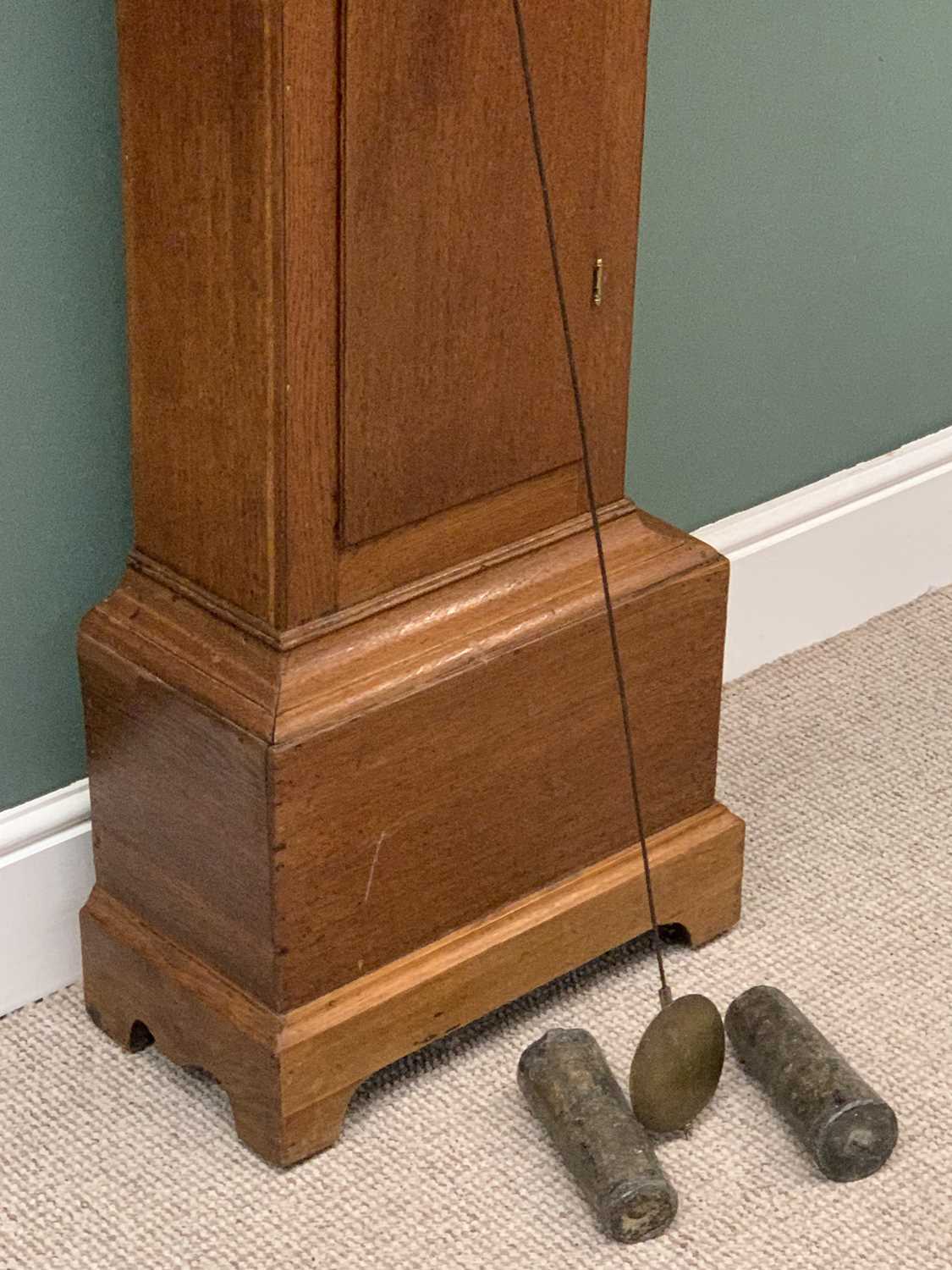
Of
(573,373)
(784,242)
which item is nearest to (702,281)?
(784,242)

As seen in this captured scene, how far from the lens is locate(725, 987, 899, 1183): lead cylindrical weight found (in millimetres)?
1454

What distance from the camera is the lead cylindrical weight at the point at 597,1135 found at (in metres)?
1.41

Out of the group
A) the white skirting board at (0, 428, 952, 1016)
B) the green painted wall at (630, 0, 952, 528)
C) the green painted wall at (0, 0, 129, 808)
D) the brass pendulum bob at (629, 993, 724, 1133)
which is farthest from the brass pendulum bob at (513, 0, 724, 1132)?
the white skirting board at (0, 428, 952, 1016)

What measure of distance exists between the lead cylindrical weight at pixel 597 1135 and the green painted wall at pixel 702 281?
0.46m

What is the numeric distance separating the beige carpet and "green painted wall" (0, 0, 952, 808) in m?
0.28

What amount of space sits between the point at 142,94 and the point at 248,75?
4.7 inches

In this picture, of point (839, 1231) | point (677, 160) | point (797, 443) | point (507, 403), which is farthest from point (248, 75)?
point (797, 443)

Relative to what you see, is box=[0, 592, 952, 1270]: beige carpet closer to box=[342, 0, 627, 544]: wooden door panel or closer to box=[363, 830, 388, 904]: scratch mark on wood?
box=[363, 830, 388, 904]: scratch mark on wood

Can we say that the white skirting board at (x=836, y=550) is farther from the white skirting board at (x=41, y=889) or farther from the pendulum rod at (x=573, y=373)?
the white skirting board at (x=41, y=889)

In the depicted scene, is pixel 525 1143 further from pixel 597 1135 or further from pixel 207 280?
pixel 207 280

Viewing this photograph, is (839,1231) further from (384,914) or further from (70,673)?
(70,673)

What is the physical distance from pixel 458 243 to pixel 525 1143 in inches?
26.4

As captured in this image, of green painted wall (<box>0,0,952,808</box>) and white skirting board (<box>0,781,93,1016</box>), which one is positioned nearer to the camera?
green painted wall (<box>0,0,952,808</box>)

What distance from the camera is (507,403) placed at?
1.45 metres
